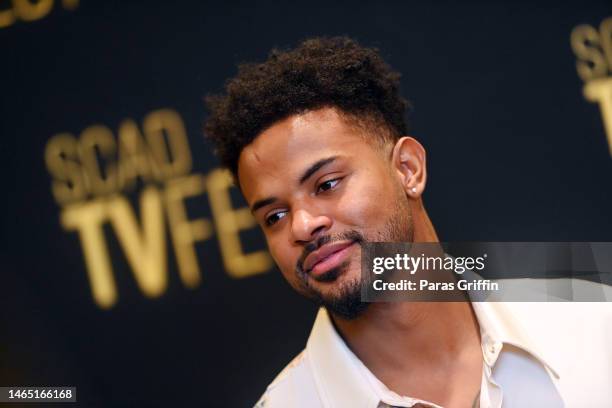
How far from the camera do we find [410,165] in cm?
148

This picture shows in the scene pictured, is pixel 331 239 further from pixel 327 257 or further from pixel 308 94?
pixel 308 94

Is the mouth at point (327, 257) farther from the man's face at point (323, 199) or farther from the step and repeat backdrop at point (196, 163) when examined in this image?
the step and repeat backdrop at point (196, 163)

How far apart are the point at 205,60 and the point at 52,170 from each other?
1.38 feet

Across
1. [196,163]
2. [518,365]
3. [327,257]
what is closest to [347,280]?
[327,257]

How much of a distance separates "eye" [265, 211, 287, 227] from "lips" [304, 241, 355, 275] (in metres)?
0.09

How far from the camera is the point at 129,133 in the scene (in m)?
1.66

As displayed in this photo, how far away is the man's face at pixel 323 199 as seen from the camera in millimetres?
1351

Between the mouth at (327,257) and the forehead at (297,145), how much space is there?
0.14 m

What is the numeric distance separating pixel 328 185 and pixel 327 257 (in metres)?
0.13

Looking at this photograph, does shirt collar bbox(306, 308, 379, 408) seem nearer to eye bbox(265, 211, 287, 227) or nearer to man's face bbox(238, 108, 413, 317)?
man's face bbox(238, 108, 413, 317)

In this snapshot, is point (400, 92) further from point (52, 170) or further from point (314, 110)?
point (52, 170)

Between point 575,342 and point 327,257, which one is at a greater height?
point 327,257

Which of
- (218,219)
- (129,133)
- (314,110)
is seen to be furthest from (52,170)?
(314,110)

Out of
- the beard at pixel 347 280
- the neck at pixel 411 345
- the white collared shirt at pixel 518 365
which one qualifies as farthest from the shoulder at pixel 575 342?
the beard at pixel 347 280
